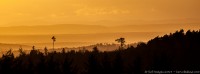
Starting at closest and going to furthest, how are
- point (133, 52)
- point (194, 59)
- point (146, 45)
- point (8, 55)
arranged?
point (8, 55)
point (194, 59)
point (133, 52)
point (146, 45)

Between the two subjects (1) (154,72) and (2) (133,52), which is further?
(2) (133,52)

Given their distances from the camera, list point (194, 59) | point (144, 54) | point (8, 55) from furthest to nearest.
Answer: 1. point (144, 54)
2. point (194, 59)
3. point (8, 55)

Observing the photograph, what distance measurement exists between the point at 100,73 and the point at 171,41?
305ft

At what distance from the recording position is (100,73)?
2874 inches

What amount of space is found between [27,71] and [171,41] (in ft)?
326

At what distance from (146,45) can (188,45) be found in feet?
74.4

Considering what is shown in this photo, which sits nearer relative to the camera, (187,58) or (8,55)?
(8,55)

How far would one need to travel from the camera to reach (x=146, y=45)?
170500 mm

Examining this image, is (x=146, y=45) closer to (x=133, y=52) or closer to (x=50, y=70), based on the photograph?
(x=133, y=52)

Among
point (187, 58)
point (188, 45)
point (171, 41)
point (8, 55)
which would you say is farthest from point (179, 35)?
point (8, 55)

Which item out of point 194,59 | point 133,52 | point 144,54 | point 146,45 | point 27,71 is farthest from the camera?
point 146,45

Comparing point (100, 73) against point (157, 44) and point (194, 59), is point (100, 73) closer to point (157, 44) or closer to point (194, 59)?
point (194, 59)

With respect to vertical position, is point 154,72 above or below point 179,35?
below

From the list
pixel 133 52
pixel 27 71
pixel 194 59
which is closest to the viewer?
pixel 27 71
